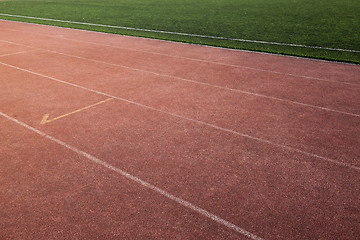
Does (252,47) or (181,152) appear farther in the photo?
(252,47)

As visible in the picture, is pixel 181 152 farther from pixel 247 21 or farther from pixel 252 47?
pixel 247 21

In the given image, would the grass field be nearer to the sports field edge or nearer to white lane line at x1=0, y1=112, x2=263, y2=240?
the sports field edge

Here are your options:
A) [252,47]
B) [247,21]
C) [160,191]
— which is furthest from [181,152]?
[247,21]

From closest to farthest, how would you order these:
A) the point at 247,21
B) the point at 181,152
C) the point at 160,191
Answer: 1. the point at 160,191
2. the point at 181,152
3. the point at 247,21

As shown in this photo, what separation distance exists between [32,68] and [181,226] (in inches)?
356

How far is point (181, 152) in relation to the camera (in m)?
5.59

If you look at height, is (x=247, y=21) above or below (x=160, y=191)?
above

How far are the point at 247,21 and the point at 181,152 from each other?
1438 centimetres

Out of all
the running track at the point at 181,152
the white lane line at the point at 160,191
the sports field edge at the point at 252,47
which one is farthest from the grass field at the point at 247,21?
the white lane line at the point at 160,191

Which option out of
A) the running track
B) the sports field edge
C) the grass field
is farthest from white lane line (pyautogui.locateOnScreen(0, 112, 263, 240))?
the grass field

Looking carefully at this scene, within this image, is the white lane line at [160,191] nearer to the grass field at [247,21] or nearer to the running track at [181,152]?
the running track at [181,152]

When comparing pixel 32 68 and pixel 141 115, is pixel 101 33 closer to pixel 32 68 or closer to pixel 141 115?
pixel 32 68

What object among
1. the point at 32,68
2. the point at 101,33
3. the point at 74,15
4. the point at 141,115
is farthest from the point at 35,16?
the point at 141,115

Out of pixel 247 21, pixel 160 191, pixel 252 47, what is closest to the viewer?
pixel 160 191
